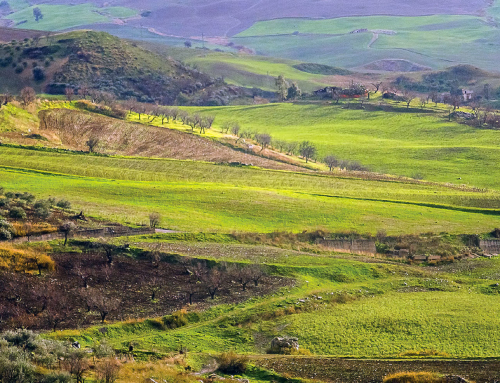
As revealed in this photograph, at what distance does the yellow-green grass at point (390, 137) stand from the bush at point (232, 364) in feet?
266

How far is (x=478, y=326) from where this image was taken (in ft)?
140

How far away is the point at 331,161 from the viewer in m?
119

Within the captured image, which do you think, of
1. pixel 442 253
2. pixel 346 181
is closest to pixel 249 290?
pixel 442 253

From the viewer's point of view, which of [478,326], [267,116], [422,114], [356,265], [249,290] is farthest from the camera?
[267,116]

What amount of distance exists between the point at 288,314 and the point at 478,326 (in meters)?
11.7

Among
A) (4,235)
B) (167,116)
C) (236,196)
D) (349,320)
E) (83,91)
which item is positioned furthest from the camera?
(83,91)

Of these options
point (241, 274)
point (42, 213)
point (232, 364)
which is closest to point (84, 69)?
point (42, 213)

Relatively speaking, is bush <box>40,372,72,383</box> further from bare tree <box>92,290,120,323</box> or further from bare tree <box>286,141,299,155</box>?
bare tree <box>286,141,299,155</box>

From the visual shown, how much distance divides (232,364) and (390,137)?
11710cm

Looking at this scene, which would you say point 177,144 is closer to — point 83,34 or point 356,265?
point 356,265

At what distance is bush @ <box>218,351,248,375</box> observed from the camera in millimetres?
34469

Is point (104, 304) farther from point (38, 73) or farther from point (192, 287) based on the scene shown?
point (38, 73)

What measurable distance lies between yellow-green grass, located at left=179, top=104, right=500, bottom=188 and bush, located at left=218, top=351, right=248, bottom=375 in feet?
266

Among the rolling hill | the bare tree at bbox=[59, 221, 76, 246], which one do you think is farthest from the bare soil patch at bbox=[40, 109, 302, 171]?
the rolling hill
